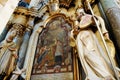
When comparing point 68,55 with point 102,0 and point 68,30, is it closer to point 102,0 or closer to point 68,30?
point 68,30

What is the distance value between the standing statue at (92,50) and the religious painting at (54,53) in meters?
0.63

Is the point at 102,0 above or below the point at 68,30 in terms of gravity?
above

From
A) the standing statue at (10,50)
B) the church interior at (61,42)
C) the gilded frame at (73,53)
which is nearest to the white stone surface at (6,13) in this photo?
the church interior at (61,42)

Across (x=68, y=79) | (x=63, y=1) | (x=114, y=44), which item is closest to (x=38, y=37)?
(x=63, y=1)

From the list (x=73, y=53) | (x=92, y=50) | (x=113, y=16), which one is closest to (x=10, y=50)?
(x=73, y=53)

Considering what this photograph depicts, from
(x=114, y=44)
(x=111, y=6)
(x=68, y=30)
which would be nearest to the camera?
(x=114, y=44)

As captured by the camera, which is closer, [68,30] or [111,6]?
[111,6]

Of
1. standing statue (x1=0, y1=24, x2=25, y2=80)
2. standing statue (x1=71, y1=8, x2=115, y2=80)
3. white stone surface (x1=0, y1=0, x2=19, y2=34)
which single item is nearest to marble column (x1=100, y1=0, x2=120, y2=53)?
standing statue (x1=71, y1=8, x2=115, y2=80)

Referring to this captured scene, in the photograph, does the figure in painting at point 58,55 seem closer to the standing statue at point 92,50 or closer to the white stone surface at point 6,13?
the standing statue at point 92,50

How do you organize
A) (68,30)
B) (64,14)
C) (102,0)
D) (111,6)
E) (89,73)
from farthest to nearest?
(64,14)
(68,30)
(102,0)
(111,6)
(89,73)

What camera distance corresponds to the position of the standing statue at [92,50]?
277cm

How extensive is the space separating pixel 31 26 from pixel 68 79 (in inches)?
106

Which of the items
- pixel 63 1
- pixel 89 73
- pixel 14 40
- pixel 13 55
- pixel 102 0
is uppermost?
pixel 63 1

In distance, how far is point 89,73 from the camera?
113 inches
